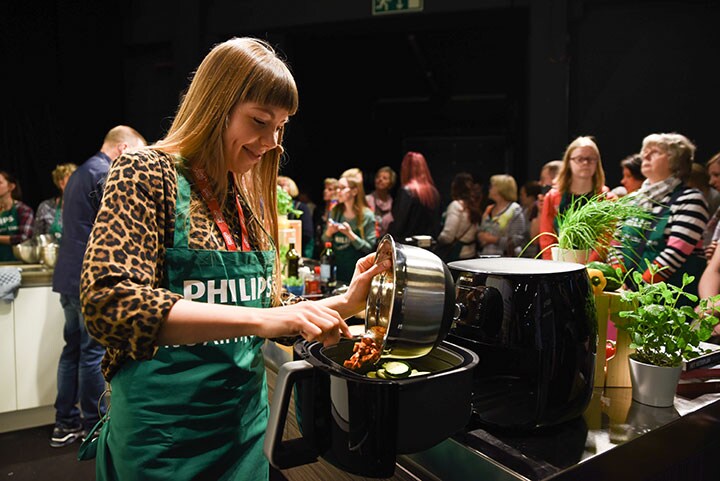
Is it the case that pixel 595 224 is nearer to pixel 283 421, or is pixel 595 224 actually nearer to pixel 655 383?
pixel 655 383

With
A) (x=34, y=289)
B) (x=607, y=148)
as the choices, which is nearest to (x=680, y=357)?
(x=34, y=289)

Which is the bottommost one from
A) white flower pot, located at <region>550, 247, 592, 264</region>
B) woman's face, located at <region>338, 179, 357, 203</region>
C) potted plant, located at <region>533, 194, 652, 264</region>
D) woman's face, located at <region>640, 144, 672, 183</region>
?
white flower pot, located at <region>550, 247, 592, 264</region>

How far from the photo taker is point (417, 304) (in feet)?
2.27

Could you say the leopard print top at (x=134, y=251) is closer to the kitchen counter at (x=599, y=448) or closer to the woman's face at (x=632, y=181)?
the kitchen counter at (x=599, y=448)

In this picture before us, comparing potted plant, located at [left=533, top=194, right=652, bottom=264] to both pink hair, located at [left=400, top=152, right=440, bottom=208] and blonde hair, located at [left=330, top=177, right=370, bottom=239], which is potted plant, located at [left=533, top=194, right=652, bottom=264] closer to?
pink hair, located at [left=400, top=152, right=440, bottom=208]

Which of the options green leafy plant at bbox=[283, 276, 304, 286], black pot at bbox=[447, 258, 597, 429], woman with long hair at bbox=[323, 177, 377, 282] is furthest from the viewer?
woman with long hair at bbox=[323, 177, 377, 282]

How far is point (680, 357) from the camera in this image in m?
1.08

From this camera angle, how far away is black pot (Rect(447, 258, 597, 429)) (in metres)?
0.89

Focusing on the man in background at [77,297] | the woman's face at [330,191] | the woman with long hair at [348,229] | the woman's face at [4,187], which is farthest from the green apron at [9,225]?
the woman's face at [330,191]

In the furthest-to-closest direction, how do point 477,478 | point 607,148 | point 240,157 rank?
point 607,148
point 240,157
point 477,478

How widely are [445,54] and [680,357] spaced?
8824mm

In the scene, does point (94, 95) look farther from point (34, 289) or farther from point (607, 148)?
point (607, 148)

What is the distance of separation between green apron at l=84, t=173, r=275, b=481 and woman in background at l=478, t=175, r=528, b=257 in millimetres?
3677

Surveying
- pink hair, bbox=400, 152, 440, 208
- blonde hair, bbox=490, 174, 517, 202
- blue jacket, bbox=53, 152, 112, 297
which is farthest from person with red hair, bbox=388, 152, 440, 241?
blue jacket, bbox=53, 152, 112, 297
